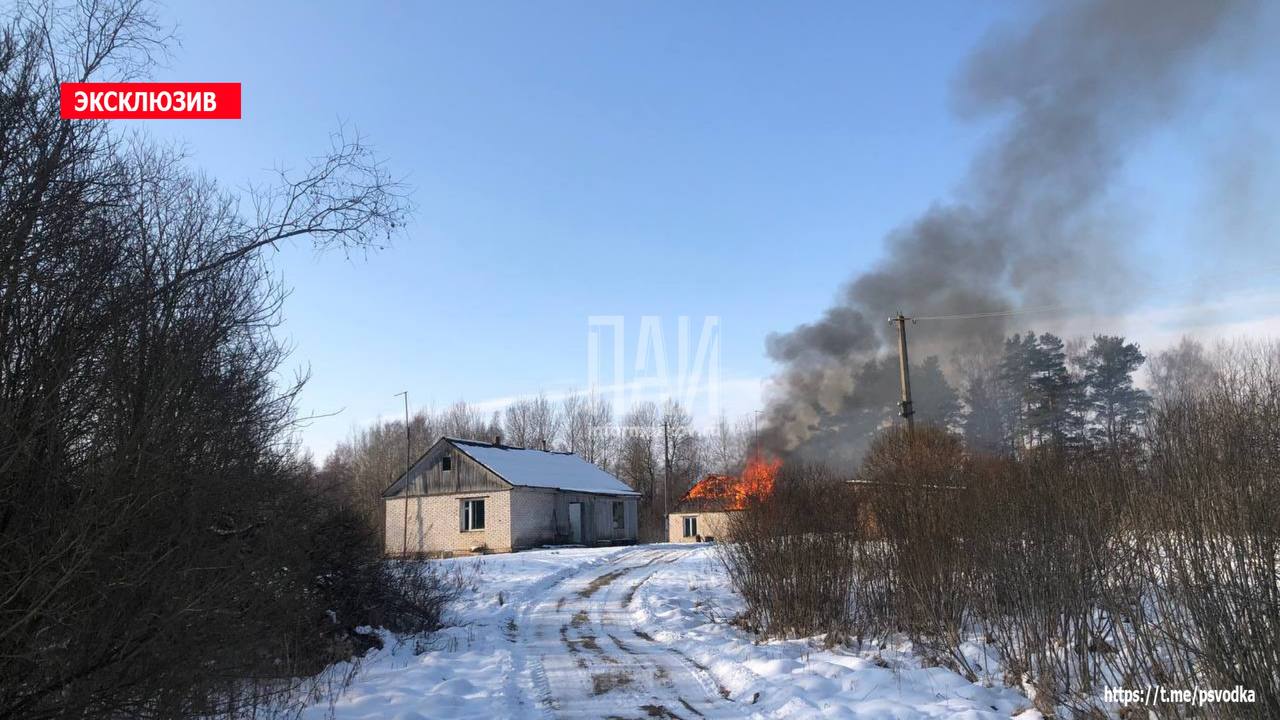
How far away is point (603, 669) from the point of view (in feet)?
29.8

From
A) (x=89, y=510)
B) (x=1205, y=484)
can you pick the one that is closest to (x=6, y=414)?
(x=89, y=510)

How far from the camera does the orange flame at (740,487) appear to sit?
12164 mm

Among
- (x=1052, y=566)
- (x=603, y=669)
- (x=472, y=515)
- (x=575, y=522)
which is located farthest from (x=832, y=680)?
(x=575, y=522)

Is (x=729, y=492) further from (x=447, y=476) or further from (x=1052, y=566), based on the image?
(x=447, y=476)

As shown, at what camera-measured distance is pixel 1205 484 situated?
5.13 metres

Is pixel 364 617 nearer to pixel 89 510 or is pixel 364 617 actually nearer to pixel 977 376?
pixel 89 510

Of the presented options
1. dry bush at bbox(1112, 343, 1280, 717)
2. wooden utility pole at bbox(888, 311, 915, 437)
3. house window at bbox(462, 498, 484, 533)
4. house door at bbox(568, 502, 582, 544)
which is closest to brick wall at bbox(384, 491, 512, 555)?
house window at bbox(462, 498, 484, 533)

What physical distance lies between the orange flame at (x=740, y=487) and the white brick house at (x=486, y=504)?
69.2 ft

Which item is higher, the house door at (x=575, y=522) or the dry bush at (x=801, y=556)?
the dry bush at (x=801, y=556)

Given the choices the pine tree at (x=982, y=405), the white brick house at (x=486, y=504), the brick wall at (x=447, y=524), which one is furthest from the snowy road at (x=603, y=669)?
the pine tree at (x=982, y=405)

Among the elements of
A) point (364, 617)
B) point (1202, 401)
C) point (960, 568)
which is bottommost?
point (364, 617)

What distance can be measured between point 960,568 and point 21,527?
27.2 feet

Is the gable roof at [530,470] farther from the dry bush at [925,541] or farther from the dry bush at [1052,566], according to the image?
the dry bush at [1052,566]

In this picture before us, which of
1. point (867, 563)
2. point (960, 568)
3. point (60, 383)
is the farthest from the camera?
point (867, 563)
